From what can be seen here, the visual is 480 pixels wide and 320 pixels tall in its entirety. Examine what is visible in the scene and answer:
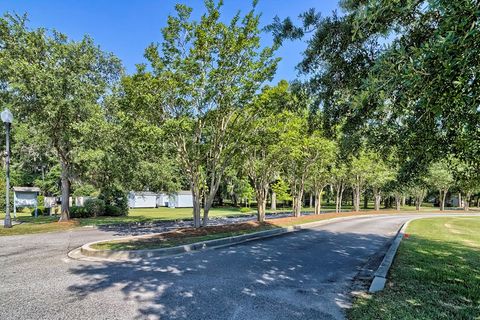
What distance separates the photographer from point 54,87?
15.8m

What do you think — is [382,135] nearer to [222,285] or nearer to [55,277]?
[222,285]

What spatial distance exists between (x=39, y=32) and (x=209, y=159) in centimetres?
1264

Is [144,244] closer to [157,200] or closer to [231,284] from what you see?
[231,284]

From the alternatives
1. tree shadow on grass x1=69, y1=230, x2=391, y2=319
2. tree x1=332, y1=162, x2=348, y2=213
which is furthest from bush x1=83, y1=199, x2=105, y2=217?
tree x1=332, y1=162, x2=348, y2=213

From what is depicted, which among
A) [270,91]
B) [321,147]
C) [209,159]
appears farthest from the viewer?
[321,147]

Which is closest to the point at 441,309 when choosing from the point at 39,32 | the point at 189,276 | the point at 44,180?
the point at 189,276

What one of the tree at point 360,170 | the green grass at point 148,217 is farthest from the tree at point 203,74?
the tree at point 360,170

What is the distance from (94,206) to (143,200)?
2301cm

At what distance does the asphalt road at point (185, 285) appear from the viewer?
4762 mm

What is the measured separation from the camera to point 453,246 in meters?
11.3

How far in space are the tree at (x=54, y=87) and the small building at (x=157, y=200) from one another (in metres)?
28.1

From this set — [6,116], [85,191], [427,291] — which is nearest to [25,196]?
[85,191]

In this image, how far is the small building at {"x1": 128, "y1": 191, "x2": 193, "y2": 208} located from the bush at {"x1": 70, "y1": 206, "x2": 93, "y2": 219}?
20305 mm

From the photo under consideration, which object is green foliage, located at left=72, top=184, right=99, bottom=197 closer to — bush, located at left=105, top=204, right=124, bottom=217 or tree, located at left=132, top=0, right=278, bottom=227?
bush, located at left=105, top=204, right=124, bottom=217
